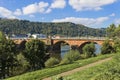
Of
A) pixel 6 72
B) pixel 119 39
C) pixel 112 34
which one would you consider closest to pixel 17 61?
pixel 6 72

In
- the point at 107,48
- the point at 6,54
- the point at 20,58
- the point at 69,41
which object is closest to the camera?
the point at 6,54

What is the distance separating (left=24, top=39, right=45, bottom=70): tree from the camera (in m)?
58.9

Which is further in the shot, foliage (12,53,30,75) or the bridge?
the bridge

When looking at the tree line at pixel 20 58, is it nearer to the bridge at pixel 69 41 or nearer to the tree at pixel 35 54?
the tree at pixel 35 54

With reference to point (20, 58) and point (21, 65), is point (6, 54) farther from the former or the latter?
point (21, 65)

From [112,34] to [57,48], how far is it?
2829 inches

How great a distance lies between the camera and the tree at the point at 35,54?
58875mm

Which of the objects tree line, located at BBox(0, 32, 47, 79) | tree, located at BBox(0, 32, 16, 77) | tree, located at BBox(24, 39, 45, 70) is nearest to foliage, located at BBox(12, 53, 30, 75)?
tree line, located at BBox(0, 32, 47, 79)

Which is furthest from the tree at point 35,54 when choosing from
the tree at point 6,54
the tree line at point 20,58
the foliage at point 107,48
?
the foliage at point 107,48

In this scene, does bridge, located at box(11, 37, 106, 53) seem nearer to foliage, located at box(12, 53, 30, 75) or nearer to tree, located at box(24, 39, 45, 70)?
tree, located at box(24, 39, 45, 70)

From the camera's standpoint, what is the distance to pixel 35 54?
2325 inches

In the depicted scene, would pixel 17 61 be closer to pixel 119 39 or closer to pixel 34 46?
pixel 34 46

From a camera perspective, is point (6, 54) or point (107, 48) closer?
point (6, 54)

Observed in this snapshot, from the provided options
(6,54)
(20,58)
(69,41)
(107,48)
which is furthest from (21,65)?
(69,41)
